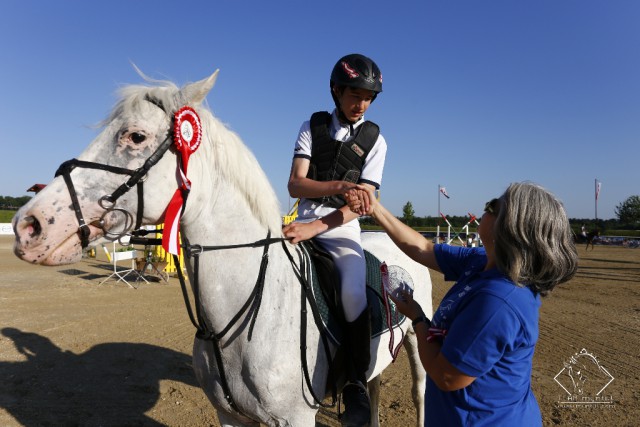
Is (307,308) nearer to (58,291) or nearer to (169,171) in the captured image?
(169,171)

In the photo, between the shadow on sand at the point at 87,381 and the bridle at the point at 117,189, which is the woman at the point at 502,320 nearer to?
the bridle at the point at 117,189

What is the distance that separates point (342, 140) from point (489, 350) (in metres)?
1.65

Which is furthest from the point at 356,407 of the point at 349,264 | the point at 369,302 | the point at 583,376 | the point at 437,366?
the point at 583,376

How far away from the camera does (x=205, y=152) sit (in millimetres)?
2041

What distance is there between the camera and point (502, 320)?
1483 mm

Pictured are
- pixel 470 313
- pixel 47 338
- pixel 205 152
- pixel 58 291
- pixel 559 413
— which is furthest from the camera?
pixel 58 291

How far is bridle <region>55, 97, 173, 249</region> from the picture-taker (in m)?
1.74

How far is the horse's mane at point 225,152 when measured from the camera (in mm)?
1965

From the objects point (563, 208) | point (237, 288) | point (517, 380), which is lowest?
point (517, 380)

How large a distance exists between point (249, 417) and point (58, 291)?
35.0 feet

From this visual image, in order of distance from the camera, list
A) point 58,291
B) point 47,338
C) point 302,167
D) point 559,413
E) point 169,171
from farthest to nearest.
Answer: point 58,291 < point 47,338 < point 559,413 < point 302,167 < point 169,171

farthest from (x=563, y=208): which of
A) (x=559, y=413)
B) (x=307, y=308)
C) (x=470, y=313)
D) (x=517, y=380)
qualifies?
(x=559, y=413)

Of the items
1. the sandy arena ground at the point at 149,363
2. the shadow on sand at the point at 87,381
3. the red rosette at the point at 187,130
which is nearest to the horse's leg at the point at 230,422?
the red rosette at the point at 187,130

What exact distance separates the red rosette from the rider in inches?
28.8
